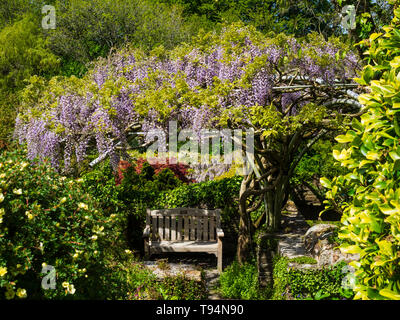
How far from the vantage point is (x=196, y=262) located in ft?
23.9

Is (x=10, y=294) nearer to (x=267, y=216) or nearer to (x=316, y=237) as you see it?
(x=316, y=237)

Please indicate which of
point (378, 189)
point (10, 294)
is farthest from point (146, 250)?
point (378, 189)

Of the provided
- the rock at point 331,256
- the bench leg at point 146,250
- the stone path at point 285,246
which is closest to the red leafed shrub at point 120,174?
the bench leg at point 146,250

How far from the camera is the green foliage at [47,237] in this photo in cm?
254

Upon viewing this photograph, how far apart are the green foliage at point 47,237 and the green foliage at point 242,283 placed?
2.89 meters

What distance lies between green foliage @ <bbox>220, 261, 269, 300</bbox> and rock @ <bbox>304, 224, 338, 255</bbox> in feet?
2.77

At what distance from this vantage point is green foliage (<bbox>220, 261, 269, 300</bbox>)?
5773 mm

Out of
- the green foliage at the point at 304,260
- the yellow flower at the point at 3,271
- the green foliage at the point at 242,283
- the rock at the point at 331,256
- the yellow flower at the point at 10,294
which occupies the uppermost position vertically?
the yellow flower at the point at 3,271

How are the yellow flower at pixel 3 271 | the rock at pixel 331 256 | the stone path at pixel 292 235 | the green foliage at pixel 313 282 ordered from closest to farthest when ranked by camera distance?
the yellow flower at pixel 3 271
the green foliage at pixel 313 282
the rock at pixel 331 256
the stone path at pixel 292 235

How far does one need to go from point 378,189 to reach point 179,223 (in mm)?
5249

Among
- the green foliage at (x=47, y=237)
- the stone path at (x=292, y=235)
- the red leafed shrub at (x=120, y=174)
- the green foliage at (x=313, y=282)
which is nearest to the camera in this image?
the green foliage at (x=47, y=237)

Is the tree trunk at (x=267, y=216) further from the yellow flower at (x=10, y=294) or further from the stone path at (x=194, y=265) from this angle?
the yellow flower at (x=10, y=294)

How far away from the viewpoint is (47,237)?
2764 millimetres

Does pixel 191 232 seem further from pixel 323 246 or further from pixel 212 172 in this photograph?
pixel 212 172
